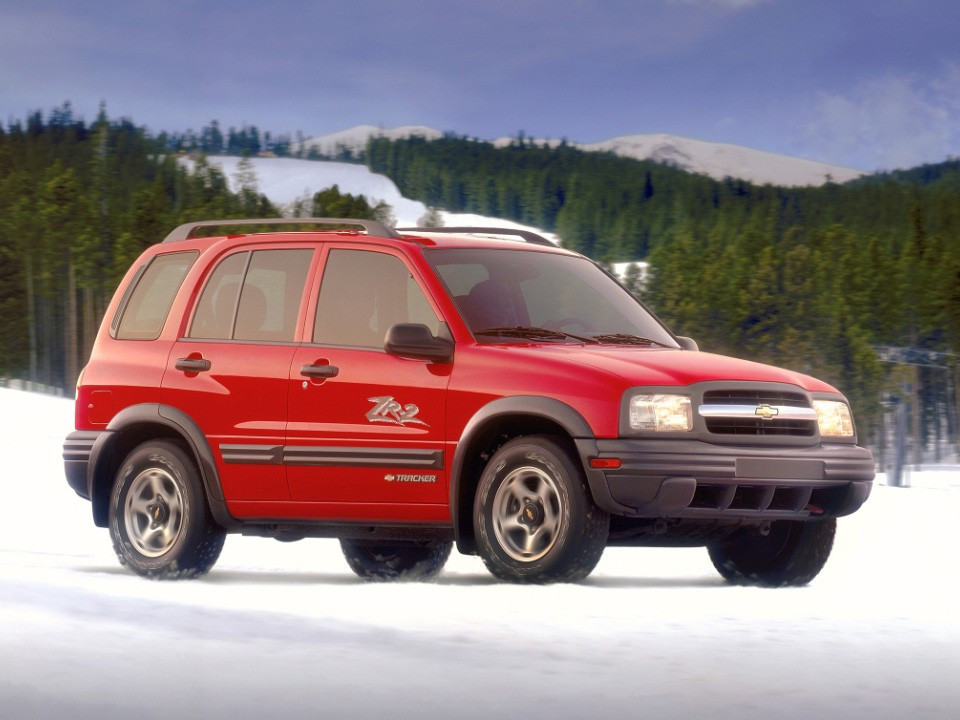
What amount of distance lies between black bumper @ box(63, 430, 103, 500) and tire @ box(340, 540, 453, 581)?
173cm

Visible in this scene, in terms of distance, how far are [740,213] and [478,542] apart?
19042cm

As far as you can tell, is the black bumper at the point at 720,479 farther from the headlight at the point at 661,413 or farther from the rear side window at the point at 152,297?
the rear side window at the point at 152,297

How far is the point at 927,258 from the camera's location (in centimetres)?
14212

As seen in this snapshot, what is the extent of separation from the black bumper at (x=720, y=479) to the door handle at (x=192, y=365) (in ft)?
8.81

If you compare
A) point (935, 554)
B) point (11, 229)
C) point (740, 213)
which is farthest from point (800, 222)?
point (935, 554)

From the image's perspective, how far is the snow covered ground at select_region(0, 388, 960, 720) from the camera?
5480 mm

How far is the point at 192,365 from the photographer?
397 inches

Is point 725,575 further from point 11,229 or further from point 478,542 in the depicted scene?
point 11,229

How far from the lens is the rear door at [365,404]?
901 centimetres

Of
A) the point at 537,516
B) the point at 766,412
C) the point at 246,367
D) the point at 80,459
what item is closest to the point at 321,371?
the point at 246,367

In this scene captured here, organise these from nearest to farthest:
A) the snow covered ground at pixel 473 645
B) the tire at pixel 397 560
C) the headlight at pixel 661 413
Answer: the snow covered ground at pixel 473 645 → the headlight at pixel 661 413 → the tire at pixel 397 560

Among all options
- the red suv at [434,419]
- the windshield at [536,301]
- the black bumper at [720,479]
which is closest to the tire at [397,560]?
the red suv at [434,419]

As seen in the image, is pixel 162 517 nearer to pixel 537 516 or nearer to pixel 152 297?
pixel 152 297

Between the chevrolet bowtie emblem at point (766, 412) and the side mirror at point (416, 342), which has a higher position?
the side mirror at point (416, 342)
